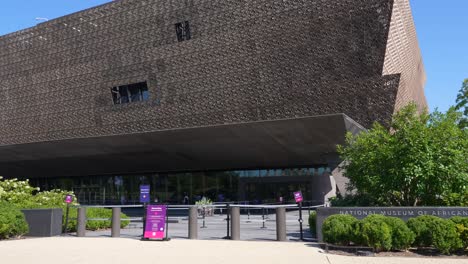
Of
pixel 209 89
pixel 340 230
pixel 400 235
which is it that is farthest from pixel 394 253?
pixel 209 89

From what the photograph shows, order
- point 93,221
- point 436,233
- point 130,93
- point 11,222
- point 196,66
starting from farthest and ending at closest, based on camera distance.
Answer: point 130,93 < point 196,66 < point 93,221 < point 11,222 < point 436,233

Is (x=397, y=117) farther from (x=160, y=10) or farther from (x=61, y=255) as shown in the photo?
(x=160, y=10)

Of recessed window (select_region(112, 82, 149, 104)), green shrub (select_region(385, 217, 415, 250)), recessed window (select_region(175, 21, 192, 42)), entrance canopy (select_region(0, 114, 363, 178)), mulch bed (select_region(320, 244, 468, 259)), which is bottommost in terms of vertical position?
mulch bed (select_region(320, 244, 468, 259))

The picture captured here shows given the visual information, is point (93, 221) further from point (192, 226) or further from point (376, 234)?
point (376, 234)

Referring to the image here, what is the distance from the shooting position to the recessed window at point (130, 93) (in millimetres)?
36875

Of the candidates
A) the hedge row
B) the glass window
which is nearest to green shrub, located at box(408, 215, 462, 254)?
the hedge row

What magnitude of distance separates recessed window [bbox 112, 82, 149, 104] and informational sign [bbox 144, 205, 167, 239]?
2111cm

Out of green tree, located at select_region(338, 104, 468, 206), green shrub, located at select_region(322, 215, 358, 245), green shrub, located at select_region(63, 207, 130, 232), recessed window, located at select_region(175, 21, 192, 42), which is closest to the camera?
green shrub, located at select_region(322, 215, 358, 245)

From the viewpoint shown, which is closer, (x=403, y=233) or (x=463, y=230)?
(x=463, y=230)

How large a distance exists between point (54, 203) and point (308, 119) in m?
15.5

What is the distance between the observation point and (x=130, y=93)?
1473 inches

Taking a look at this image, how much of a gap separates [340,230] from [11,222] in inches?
492

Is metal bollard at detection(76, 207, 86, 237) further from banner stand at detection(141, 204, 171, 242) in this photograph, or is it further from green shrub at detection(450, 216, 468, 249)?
green shrub at detection(450, 216, 468, 249)

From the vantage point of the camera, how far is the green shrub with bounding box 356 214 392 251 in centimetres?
1232
